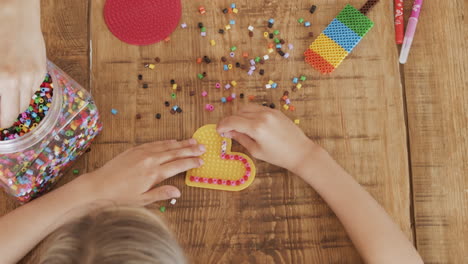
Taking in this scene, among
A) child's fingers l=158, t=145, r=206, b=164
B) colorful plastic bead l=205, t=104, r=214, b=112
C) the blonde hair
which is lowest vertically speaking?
the blonde hair

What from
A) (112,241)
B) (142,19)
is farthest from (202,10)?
(112,241)

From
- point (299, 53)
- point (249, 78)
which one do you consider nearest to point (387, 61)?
point (299, 53)

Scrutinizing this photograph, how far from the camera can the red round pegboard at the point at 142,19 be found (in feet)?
3.45

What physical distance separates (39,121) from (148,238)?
1.11 ft

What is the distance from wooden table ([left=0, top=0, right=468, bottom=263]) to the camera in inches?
37.5

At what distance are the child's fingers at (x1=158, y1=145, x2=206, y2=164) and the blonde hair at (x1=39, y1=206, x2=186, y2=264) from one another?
243mm

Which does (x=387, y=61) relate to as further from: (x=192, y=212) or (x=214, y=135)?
(x=192, y=212)

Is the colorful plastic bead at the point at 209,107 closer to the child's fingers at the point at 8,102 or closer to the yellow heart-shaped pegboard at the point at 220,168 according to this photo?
the yellow heart-shaped pegboard at the point at 220,168

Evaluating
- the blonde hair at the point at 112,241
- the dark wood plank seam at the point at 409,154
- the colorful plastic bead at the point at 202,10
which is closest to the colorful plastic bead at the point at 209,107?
the colorful plastic bead at the point at 202,10

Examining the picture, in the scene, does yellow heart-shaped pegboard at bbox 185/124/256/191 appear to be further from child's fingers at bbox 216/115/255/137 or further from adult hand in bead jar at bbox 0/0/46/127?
adult hand in bead jar at bbox 0/0/46/127

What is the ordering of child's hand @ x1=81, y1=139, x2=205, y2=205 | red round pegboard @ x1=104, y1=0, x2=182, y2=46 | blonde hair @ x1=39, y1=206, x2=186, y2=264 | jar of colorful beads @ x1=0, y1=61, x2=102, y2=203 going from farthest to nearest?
red round pegboard @ x1=104, y1=0, x2=182, y2=46, child's hand @ x1=81, y1=139, x2=205, y2=205, jar of colorful beads @ x1=0, y1=61, x2=102, y2=203, blonde hair @ x1=39, y1=206, x2=186, y2=264

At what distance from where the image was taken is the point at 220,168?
38.6 inches

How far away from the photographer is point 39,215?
90 centimetres

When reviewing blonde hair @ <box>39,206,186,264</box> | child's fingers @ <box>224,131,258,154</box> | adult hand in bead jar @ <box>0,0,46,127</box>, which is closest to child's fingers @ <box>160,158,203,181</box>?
child's fingers @ <box>224,131,258,154</box>
